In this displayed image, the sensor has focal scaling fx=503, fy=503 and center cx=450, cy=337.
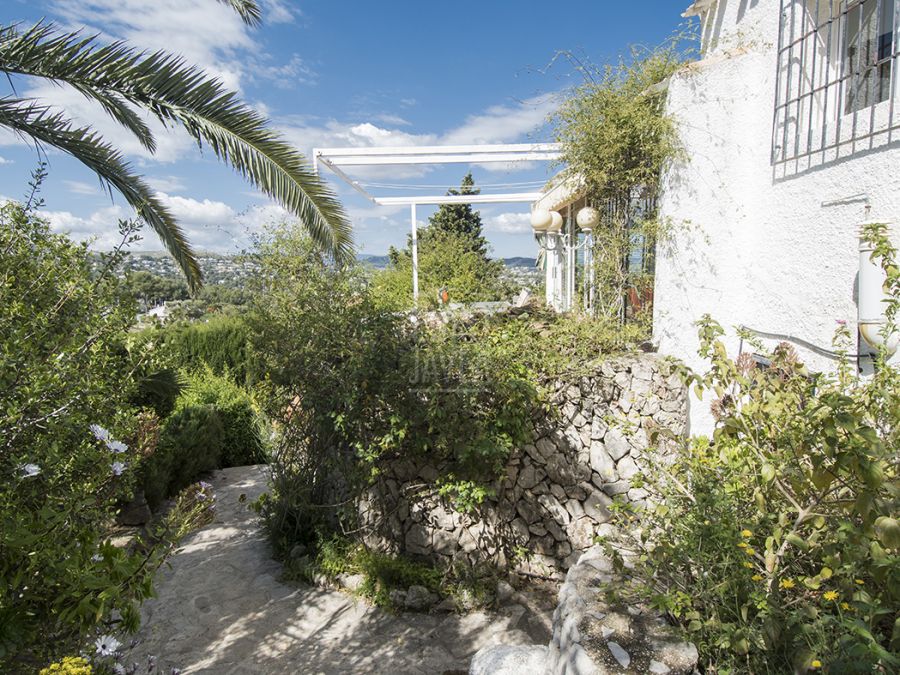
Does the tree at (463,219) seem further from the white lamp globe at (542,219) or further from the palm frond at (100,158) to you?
the palm frond at (100,158)

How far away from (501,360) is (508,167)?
5.75m

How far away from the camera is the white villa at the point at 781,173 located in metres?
3.81

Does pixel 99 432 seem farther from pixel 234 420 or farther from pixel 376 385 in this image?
pixel 234 420

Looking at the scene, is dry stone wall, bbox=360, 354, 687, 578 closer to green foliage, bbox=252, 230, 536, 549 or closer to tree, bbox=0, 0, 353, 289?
green foliage, bbox=252, 230, 536, 549

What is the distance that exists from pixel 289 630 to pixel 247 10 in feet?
21.9

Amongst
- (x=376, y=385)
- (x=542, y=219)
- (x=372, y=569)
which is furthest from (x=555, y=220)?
(x=372, y=569)

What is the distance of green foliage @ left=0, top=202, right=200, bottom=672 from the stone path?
2.27 m

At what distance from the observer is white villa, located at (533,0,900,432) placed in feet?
12.5

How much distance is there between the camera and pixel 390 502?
221 inches

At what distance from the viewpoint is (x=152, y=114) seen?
5.18m

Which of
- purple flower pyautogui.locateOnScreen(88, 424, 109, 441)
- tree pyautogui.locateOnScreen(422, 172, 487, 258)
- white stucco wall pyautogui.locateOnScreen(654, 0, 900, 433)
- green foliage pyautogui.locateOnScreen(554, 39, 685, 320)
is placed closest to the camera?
purple flower pyautogui.locateOnScreen(88, 424, 109, 441)

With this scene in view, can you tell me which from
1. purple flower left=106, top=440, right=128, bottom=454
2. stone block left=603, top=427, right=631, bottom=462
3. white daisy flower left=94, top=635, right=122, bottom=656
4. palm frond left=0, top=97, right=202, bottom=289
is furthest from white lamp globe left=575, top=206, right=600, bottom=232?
white daisy flower left=94, top=635, right=122, bottom=656

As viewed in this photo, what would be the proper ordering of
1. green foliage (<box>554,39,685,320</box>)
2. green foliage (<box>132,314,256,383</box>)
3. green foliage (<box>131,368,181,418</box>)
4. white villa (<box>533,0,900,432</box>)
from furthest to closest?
green foliage (<box>132,314,256,383</box>), green foliage (<box>131,368,181,418</box>), green foliage (<box>554,39,685,320</box>), white villa (<box>533,0,900,432</box>)

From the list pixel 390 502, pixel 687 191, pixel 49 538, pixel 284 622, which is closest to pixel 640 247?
pixel 687 191
